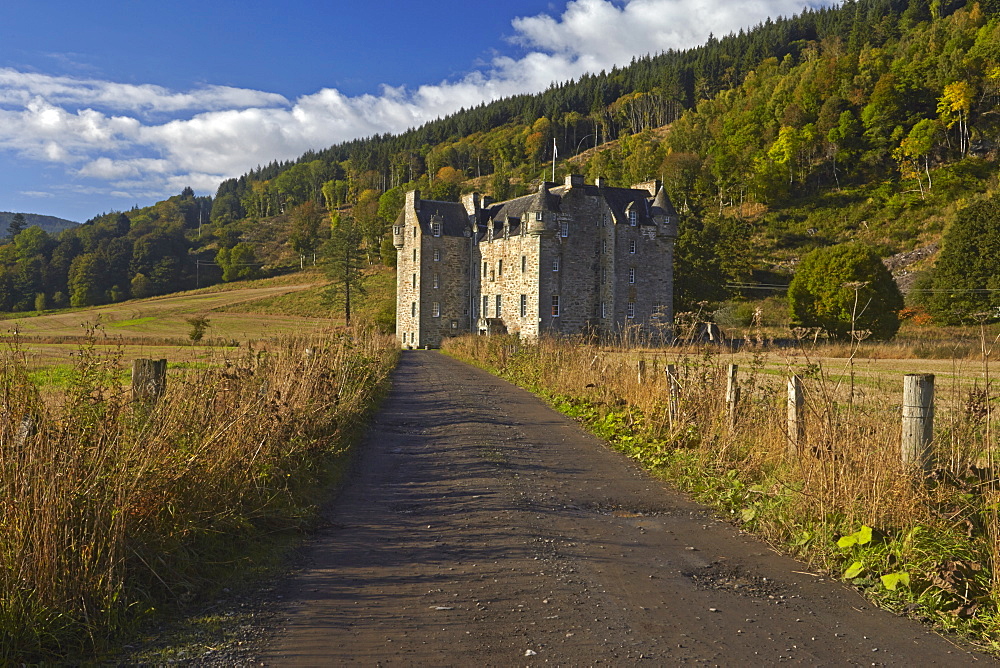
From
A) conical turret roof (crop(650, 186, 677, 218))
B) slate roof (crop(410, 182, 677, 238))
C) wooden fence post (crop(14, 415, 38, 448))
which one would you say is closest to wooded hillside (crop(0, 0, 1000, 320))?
conical turret roof (crop(650, 186, 677, 218))

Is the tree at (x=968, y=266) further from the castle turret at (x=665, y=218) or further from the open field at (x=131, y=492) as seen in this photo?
the open field at (x=131, y=492)

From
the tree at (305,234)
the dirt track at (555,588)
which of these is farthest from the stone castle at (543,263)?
the tree at (305,234)

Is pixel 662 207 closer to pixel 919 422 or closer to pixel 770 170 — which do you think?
pixel 919 422

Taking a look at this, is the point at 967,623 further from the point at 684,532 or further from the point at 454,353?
the point at 454,353

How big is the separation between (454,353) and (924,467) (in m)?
35.6

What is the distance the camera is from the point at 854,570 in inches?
210

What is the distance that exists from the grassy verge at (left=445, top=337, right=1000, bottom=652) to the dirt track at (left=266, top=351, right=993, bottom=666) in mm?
303

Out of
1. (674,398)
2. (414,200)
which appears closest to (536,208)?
(414,200)

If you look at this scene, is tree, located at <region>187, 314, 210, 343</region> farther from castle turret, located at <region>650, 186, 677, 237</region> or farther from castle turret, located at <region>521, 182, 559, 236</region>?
castle turret, located at <region>650, 186, 677, 237</region>

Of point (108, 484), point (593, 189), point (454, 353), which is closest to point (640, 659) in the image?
point (108, 484)

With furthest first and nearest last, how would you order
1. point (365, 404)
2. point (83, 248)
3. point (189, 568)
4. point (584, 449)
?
point (83, 248)
point (365, 404)
point (584, 449)
point (189, 568)

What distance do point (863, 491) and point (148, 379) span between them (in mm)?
6841

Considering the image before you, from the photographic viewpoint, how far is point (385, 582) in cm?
519

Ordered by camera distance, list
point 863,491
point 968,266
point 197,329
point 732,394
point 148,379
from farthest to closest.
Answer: point 968,266
point 197,329
point 732,394
point 148,379
point 863,491
